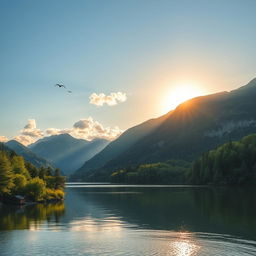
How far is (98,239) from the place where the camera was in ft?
187

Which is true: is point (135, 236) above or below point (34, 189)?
below

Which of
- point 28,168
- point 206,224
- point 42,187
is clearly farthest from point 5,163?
point 206,224

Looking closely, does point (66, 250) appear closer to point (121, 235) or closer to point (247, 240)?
point (121, 235)

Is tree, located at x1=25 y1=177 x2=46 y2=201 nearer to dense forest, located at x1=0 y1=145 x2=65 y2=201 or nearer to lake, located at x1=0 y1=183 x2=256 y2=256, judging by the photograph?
dense forest, located at x1=0 y1=145 x2=65 y2=201

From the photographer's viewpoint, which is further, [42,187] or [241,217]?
[42,187]

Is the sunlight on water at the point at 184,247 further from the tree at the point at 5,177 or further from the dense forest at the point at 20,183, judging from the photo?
the dense forest at the point at 20,183

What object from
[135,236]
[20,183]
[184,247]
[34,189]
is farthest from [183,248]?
[34,189]

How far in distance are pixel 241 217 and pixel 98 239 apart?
37.4m

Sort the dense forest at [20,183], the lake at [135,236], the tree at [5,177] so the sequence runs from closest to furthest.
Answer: the lake at [135,236], the tree at [5,177], the dense forest at [20,183]

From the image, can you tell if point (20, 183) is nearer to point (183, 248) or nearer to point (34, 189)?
point (34, 189)

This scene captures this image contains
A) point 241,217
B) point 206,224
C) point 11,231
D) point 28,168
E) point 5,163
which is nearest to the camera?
point 11,231

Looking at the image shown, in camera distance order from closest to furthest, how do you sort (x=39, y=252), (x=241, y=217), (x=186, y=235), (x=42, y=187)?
(x=39, y=252) < (x=186, y=235) < (x=241, y=217) < (x=42, y=187)

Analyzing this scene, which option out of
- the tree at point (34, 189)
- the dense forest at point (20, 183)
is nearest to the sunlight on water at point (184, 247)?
the dense forest at point (20, 183)

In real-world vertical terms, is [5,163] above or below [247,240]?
above
